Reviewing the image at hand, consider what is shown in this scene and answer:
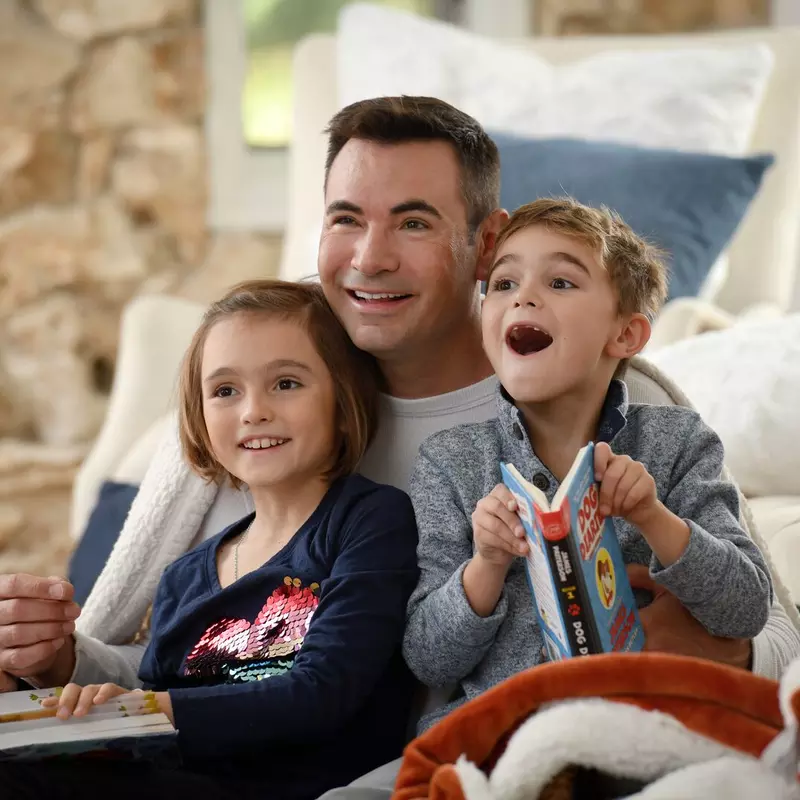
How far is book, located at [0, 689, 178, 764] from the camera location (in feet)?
3.26

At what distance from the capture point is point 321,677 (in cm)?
107

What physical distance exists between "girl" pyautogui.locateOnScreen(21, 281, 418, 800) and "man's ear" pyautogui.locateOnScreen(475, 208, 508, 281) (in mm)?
165

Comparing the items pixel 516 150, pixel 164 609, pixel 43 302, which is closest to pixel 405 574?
pixel 164 609

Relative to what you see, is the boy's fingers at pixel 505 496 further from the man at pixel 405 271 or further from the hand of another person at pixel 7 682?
the hand of another person at pixel 7 682

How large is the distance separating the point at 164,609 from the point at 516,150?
1.16 metres

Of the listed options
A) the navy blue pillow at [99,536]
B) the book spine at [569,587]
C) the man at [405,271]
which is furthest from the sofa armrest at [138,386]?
the book spine at [569,587]

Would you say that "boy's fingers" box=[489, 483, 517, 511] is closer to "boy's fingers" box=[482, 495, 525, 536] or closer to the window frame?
"boy's fingers" box=[482, 495, 525, 536]

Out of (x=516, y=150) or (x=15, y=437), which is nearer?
(x=516, y=150)

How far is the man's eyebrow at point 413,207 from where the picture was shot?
1279 millimetres

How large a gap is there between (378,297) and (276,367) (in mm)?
134

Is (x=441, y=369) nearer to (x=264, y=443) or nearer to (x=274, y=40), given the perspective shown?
(x=264, y=443)

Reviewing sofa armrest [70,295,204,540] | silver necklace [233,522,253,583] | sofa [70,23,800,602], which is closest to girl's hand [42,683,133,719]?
silver necklace [233,522,253,583]

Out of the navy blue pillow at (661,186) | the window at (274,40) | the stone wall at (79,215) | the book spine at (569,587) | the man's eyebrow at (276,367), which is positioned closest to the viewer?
the book spine at (569,587)

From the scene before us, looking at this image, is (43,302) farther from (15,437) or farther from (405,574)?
(405,574)
